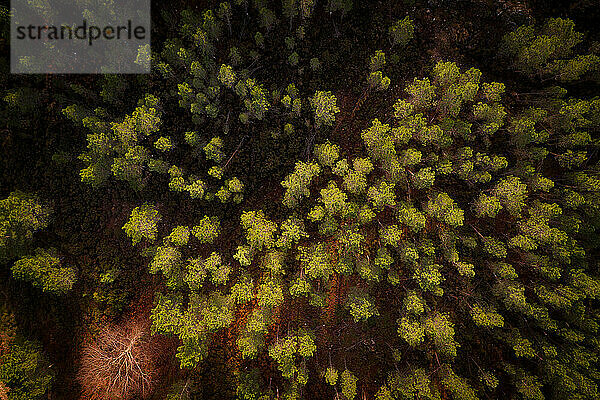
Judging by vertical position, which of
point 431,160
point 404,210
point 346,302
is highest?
point 431,160

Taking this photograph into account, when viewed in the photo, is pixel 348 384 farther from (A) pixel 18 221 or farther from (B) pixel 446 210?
(A) pixel 18 221

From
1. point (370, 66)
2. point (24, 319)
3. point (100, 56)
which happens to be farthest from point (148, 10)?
point (24, 319)

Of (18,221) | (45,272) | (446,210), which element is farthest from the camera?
(45,272)

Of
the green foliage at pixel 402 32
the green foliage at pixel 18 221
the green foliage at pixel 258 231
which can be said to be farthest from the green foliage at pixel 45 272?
the green foliage at pixel 402 32

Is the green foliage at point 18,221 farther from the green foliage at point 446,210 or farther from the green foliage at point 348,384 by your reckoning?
the green foliage at point 446,210

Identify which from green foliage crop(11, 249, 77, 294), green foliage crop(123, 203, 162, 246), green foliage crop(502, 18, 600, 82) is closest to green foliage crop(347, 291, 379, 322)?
green foliage crop(123, 203, 162, 246)

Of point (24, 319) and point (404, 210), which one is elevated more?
point (404, 210)

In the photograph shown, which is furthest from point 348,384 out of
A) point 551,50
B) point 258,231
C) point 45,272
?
point 551,50

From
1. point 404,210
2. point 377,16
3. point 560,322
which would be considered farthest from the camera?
point 377,16

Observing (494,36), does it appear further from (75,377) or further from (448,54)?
(75,377)
